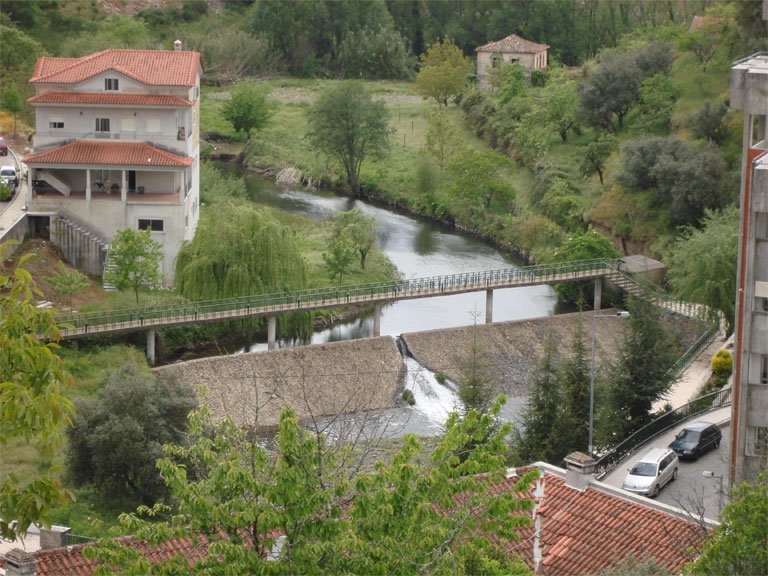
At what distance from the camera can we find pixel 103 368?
47750 millimetres

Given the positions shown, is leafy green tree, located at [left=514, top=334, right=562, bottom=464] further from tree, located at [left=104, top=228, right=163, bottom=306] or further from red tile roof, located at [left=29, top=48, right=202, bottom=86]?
red tile roof, located at [left=29, top=48, right=202, bottom=86]

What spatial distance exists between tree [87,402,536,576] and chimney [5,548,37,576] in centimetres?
538

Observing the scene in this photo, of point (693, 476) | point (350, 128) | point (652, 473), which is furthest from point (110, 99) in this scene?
point (652, 473)

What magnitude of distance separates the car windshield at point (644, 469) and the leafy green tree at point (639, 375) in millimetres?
5772

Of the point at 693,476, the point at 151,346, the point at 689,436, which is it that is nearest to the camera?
the point at 693,476

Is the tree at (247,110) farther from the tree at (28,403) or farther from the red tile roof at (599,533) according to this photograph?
the tree at (28,403)

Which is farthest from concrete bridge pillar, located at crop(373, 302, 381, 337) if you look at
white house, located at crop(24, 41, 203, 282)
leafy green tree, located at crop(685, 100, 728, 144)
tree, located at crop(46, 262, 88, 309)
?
leafy green tree, located at crop(685, 100, 728, 144)

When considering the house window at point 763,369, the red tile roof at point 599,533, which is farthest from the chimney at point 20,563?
the house window at point 763,369

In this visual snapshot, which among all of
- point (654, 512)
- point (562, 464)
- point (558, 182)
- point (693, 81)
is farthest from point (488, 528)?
point (693, 81)

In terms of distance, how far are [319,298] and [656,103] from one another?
30.0m

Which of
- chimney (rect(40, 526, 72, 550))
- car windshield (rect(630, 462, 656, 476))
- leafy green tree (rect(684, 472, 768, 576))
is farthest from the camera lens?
car windshield (rect(630, 462, 656, 476))

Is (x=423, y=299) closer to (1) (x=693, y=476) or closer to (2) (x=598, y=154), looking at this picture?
(2) (x=598, y=154)

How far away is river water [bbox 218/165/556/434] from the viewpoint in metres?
49.8

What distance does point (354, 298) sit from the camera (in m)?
53.2
